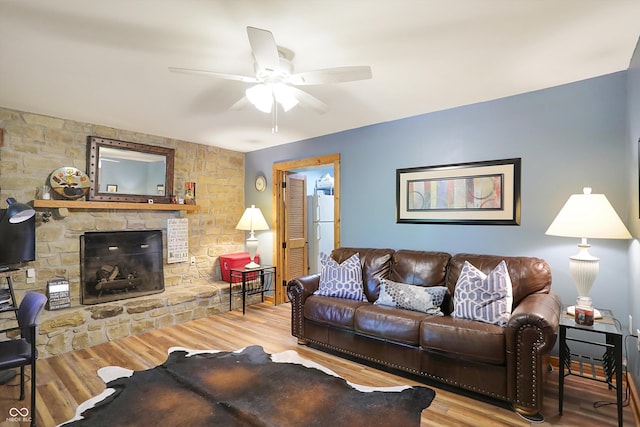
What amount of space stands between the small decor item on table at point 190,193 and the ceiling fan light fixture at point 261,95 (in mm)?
2698

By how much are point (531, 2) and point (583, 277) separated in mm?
1868

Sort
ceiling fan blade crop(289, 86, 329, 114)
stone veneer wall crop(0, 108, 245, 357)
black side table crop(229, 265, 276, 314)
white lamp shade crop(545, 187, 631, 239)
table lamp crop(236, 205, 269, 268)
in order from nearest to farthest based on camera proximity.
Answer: white lamp shade crop(545, 187, 631, 239) < ceiling fan blade crop(289, 86, 329, 114) < stone veneer wall crop(0, 108, 245, 357) < black side table crop(229, 265, 276, 314) < table lamp crop(236, 205, 269, 268)

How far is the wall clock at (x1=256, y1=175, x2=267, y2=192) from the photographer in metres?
5.28

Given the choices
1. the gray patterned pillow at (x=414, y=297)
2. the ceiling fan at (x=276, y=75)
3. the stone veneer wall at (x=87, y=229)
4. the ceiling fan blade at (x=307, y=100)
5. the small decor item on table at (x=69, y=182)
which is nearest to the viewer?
the ceiling fan at (x=276, y=75)

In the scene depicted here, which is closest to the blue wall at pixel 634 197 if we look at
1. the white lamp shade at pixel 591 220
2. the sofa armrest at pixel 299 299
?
the white lamp shade at pixel 591 220

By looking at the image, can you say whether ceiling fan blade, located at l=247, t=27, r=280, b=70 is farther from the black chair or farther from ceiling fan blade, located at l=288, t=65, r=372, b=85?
the black chair

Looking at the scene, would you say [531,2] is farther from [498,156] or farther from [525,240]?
[525,240]

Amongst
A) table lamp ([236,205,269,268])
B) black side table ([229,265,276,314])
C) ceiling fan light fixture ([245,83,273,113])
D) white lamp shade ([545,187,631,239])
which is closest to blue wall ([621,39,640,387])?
white lamp shade ([545,187,631,239])

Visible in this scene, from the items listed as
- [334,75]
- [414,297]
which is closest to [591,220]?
[414,297]

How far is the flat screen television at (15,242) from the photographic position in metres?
2.98

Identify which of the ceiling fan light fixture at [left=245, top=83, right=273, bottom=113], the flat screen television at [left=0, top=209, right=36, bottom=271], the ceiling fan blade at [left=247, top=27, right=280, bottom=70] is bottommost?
the flat screen television at [left=0, top=209, right=36, bottom=271]

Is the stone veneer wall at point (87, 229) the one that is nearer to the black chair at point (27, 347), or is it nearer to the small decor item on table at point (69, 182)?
the small decor item on table at point (69, 182)

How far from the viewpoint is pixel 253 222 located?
488 centimetres

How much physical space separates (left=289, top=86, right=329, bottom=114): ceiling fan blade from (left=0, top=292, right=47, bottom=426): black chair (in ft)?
7.47
